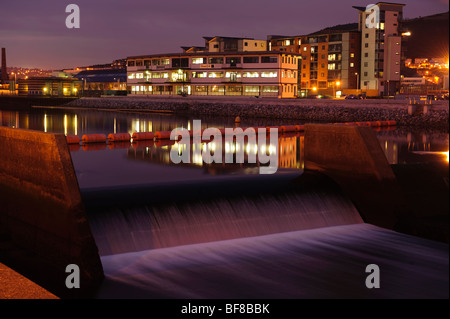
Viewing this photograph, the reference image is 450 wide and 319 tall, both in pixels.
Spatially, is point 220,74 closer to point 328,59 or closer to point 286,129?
point 328,59

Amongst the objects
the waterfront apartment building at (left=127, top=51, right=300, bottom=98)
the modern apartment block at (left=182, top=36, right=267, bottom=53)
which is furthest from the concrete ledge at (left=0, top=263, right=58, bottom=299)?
the modern apartment block at (left=182, top=36, right=267, bottom=53)

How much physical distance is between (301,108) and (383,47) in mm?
45826

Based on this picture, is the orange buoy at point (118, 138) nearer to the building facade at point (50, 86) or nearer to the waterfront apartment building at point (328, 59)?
the waterfront apartment building at point (328, 59)

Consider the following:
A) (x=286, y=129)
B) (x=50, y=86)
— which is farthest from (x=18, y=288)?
(x=50, y=86)

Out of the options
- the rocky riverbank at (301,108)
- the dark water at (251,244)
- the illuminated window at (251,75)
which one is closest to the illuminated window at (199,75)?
the rocky riverbank at (301,108)

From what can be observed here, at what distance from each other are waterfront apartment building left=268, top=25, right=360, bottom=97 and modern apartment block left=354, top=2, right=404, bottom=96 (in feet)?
17.1

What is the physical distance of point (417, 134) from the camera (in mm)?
55750

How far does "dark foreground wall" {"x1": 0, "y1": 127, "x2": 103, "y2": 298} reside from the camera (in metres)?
15.0

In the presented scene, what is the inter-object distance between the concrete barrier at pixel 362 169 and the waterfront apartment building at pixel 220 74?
86.7 meters

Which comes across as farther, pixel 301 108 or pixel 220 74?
pixel 220 74

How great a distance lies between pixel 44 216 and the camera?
1620 cm

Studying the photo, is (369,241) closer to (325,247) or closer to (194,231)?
(325,247)

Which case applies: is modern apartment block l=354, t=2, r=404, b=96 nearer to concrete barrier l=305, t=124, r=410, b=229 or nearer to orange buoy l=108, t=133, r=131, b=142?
orange buoy l=108, t=133, r=131, b=142

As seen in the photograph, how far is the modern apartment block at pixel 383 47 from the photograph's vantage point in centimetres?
11500
